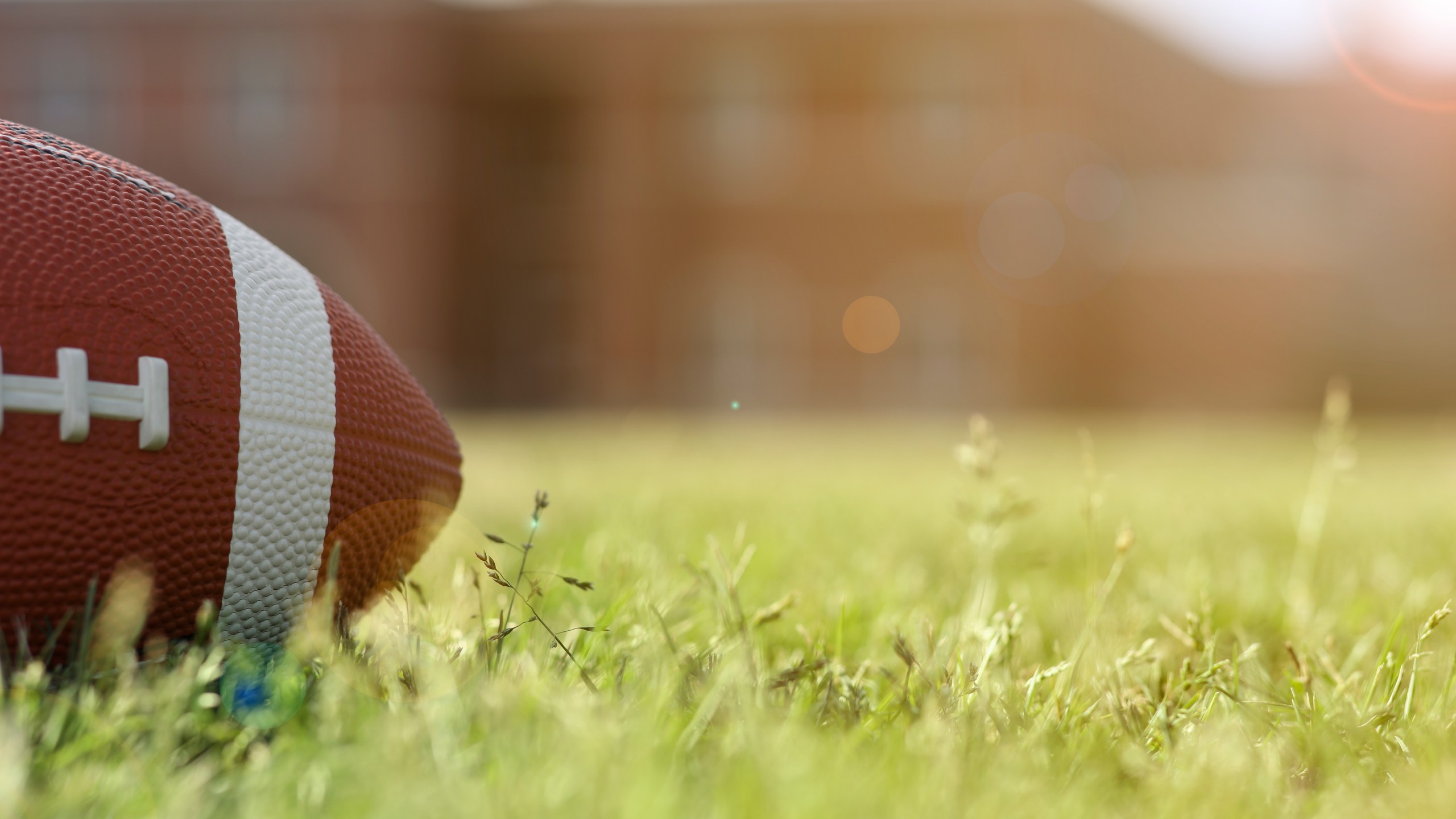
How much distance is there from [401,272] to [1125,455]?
15.8 meters

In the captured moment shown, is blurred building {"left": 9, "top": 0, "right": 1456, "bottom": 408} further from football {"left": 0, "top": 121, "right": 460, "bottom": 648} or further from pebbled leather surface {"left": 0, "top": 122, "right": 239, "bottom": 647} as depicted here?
pebbled leather surface {"left": 0, "top": 122, "right": 239, "bottom": 647}

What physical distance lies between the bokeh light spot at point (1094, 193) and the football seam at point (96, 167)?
69.4 feet

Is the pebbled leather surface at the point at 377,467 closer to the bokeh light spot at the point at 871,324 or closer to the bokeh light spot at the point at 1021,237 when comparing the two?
the bokeh light spot at the point at 871,324

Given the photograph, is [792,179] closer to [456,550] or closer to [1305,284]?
[1305,284]

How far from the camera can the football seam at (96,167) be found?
169cm

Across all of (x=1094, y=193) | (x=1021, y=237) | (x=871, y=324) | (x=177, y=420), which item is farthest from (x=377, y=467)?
(x=1094, y=193)

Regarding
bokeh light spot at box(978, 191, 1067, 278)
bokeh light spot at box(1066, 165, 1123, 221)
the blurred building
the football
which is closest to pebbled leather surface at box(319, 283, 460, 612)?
the football

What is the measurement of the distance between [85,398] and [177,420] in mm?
124

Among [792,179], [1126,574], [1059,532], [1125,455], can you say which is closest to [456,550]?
[1126,574]

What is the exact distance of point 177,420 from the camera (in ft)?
5.00

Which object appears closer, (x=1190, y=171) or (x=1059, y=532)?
(x=1059, y=532)

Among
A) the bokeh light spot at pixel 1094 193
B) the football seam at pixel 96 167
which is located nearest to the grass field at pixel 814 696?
the football seam at pixel 96 167

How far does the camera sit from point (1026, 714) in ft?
4.88

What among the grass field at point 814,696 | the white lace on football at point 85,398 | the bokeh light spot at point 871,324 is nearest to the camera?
the grass field at point 814,696
